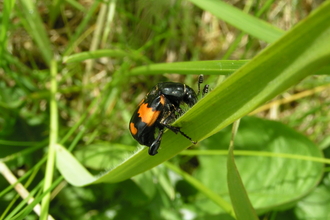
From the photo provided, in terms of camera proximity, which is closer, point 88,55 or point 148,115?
point 148,115

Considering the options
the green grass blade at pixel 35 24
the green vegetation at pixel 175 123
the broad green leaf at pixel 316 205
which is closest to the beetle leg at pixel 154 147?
the green vegetation at pixel 175 123

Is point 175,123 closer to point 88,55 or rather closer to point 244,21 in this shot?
point 244,21

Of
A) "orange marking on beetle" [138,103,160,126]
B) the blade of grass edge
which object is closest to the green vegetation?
the blade of grass edge

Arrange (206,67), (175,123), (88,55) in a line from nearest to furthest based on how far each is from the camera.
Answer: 1. (175,123)
2. (206,67)
3. (88,55)

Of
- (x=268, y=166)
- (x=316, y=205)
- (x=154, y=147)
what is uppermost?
(x=154, y=147)

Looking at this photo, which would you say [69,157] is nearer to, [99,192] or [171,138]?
[99,192]

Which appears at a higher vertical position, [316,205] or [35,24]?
[35,24]

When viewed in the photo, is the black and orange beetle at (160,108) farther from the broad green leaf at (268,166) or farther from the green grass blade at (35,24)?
the green grass blade at (35,24)

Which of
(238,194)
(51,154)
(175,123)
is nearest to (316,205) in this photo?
(238,194)
